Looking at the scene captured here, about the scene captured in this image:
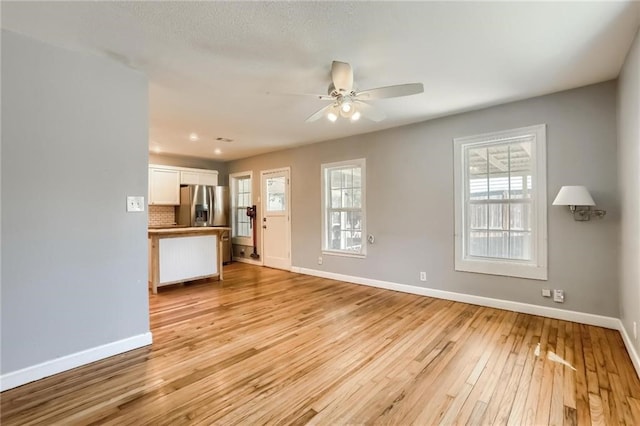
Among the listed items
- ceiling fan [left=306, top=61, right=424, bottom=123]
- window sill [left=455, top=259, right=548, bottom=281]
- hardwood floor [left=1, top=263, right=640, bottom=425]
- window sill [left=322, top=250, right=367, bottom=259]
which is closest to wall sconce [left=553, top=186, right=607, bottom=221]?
window sill [left=455, top=259, right=548, bottom=281]

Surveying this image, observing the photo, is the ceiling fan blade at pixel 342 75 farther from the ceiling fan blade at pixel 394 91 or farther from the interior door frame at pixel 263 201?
the interior door frame at pixel 263 201

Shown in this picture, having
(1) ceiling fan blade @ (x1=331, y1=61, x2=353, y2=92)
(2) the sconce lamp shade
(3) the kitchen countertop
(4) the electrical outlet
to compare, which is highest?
(1) ceiling fan blade @ (x1=331, y1=61, x2=353, y2=92)

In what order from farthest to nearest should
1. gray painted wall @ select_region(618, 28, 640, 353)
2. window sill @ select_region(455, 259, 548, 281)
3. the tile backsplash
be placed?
the tile backsplash < window sill @ select_region(455, 259, 548, 281) < gray painted wall @ select_region(618, 28, 640, 353)

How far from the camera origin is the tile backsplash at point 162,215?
6461 mm

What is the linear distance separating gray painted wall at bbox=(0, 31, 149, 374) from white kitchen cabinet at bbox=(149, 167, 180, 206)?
3814 mm

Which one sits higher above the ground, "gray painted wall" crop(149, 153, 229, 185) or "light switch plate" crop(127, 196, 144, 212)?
"gray painted wall" crop(149, 153, 229, 185)

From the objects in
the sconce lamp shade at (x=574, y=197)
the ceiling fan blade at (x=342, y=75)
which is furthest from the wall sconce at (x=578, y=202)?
the ceiling fan blade at (x=342, y=75)

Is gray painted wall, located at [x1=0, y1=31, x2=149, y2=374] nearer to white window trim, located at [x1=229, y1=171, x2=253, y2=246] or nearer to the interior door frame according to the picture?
Result: the interior door frame

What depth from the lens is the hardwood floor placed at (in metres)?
1.76

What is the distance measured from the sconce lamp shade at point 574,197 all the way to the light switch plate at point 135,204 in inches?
154

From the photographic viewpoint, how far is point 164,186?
6.28 m

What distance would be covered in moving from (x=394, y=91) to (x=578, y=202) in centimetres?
212

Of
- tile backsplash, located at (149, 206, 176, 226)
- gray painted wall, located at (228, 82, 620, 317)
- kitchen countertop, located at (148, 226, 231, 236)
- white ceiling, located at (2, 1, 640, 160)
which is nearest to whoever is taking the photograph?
white ceiling, located at (2, 1, 640, 160)

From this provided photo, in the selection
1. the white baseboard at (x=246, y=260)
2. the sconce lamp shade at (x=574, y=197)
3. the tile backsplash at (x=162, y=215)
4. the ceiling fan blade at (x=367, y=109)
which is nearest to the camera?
the ceiling fan blade at (x=367, y=109)
